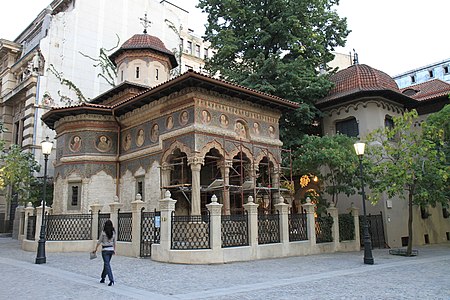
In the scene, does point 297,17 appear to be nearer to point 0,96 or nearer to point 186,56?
point 186,56

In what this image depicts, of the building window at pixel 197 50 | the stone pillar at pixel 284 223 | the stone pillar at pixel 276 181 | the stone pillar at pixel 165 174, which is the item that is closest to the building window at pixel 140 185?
the stone pillar at pixel 165 174

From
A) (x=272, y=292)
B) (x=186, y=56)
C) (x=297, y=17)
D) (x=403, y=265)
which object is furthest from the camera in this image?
(x=186, y=56)

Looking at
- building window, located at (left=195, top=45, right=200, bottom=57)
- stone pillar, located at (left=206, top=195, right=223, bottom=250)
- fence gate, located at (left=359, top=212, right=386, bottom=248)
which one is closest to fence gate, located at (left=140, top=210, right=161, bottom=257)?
stone pillar, located at (left=206, top=195, right=223, bottom=250)

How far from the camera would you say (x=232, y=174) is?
2017cm

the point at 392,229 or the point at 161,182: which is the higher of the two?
the point at 161,182

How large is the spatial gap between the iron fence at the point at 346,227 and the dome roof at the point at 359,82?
7711 millimetres

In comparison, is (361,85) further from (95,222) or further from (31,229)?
(31,229)

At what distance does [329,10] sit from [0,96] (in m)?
28.4

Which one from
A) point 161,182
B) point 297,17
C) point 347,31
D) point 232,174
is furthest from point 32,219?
point 347,31

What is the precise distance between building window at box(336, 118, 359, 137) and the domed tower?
12.1m

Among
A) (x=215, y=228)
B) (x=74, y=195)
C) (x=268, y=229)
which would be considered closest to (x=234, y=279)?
(x=215, y=228)

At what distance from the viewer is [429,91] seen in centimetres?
2566

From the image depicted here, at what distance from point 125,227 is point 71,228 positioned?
344 cm

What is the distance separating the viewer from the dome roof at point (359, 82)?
22.1 metres
